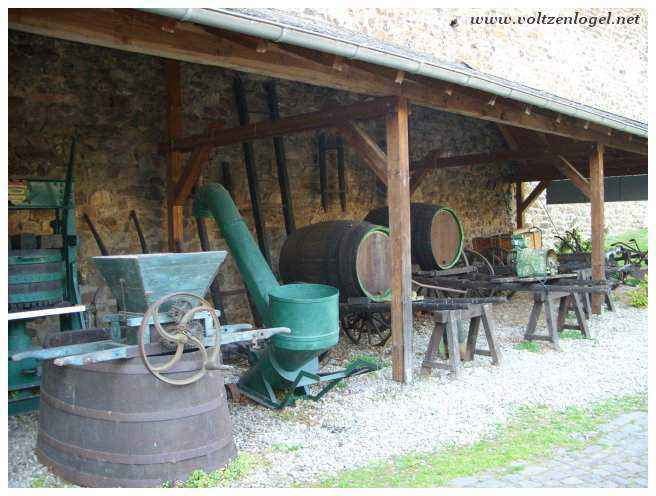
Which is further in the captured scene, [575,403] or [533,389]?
[533,389]

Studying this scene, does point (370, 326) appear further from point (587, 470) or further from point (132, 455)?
point (132, 455)

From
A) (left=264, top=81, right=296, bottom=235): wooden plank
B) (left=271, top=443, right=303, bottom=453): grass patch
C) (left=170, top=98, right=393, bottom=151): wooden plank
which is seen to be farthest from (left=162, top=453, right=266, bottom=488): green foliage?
(left=264, top=81, right=296, bottom=235): wooden plank

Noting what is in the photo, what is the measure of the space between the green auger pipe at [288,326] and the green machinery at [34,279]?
1.36 meters

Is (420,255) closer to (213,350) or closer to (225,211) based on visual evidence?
(225,211)

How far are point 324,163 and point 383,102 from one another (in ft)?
→ 12.2

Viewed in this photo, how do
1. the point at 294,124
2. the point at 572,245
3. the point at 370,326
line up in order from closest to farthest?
the point at 294,124, the point at 370,326, the point at 572,245

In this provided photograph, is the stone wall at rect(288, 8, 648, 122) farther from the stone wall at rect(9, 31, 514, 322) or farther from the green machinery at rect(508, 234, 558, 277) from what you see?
the green machinery at rect(508, 234, 558, 277)

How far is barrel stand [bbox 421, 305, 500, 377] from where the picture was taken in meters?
5.99

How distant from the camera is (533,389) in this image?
18.3 feet

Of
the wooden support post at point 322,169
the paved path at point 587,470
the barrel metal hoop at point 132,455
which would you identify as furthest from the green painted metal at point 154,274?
the wooden support post at point 322,169

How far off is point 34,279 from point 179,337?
1.87 m

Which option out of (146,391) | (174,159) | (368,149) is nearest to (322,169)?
(174,159)

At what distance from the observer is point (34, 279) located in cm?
486

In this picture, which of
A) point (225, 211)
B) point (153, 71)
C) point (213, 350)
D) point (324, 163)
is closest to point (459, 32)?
point (324, 163)
